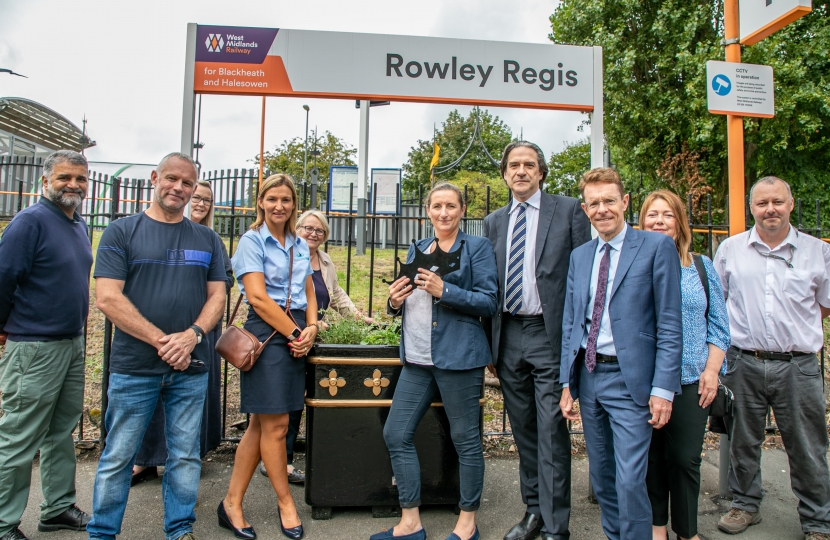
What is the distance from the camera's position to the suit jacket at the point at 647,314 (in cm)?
250

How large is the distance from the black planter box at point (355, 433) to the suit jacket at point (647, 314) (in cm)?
126

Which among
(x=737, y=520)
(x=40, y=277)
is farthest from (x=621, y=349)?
(x=40, y=277)

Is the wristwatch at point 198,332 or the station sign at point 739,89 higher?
the station sign at point 739,89

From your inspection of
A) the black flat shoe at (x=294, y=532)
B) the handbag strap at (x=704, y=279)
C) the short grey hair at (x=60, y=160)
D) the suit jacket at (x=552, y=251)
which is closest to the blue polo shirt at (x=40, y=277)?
the short grey hair at (x=60, y=160)

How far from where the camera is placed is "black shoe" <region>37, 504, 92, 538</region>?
10.2ft

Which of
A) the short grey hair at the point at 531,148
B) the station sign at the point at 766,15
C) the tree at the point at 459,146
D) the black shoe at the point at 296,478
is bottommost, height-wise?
the black shoe at the point at 296,478

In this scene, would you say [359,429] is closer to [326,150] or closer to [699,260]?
[699,260]

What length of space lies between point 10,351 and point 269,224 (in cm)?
155

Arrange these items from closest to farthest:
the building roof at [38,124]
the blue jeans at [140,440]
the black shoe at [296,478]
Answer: the blue jeans at [140,440] < the black shoe at [296,478] < the building roof at [38,124]

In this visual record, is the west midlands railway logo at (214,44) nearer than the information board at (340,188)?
Yes

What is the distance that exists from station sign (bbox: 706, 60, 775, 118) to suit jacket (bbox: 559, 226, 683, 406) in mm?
2326

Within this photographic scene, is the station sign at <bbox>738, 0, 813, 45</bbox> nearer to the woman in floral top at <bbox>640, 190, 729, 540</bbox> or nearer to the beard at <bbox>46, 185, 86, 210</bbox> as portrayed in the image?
the woman in floral top at <bbox>640, 190, 729, 540</bbox>

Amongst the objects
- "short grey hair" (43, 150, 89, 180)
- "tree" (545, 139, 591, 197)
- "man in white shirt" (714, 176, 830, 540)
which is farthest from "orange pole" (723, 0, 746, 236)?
"tree" (545, 139, 591, 197)

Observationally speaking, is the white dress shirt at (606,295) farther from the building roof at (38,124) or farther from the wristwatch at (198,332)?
the building roof at (38,124)
